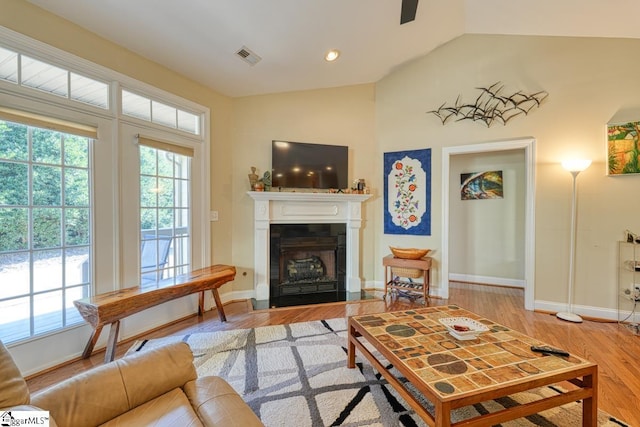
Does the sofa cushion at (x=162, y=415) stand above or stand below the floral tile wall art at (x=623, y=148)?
below

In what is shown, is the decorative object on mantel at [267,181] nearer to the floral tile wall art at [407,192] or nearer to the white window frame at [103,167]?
the white window frame at [103,167]

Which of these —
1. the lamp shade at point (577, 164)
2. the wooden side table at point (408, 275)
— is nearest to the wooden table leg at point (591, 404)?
the wooden side table at point (408, 275)

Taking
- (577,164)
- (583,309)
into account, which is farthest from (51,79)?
(583,309)

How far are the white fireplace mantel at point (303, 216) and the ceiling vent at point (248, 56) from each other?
1.48 m

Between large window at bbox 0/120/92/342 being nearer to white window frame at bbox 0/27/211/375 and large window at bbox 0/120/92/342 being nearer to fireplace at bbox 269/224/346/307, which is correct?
white window frame at bbox 0/27/211/375

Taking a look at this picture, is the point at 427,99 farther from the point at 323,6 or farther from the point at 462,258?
the point at 462,258

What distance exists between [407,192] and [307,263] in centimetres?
179

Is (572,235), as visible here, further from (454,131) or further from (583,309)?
(454,131)

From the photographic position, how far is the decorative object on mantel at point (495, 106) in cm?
340

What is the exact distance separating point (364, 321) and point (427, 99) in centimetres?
332

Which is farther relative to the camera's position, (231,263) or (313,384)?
(231,263)

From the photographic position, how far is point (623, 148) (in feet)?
9.79

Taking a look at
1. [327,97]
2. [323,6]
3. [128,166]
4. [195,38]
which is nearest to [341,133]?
[327,97]

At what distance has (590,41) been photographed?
122 inches
